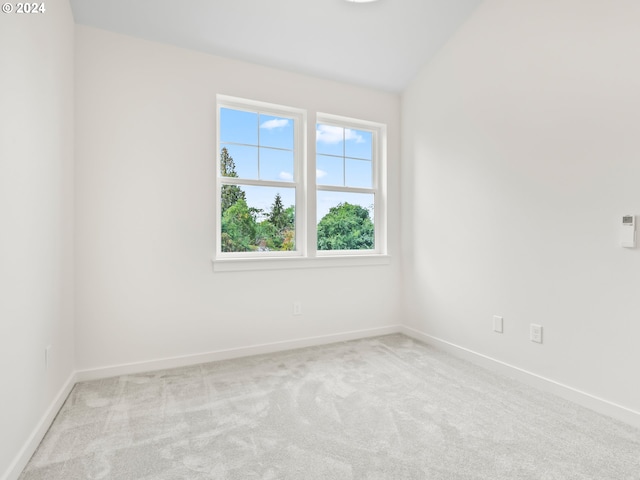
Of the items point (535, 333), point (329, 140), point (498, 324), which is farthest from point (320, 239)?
point (535, 333)

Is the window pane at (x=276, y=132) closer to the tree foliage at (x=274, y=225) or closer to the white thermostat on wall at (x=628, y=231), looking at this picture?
the tree foliage at (x=274, y=225)

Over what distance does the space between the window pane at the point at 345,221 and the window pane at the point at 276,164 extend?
39 centimetres

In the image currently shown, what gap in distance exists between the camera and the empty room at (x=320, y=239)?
1.70 m

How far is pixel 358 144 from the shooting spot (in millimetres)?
3701

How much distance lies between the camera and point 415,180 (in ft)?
11.8

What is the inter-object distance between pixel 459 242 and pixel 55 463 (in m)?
3.05

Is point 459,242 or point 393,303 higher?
point 459,242

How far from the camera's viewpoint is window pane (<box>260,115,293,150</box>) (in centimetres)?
323

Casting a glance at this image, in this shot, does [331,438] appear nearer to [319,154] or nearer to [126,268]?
[126,268]

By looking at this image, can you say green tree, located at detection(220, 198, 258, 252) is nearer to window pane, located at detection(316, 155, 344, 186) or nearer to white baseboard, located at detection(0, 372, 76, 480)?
window pane, located at detection(316, 155, 344, 186)

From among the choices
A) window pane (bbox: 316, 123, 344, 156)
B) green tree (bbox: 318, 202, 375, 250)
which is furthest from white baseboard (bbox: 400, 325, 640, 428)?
window pane (bbox: 316, 123, 344, 156)

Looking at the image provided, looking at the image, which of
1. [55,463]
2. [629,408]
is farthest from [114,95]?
[629,408]

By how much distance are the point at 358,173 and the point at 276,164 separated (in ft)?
3.00

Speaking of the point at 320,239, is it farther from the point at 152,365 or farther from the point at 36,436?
the point at 36,436
